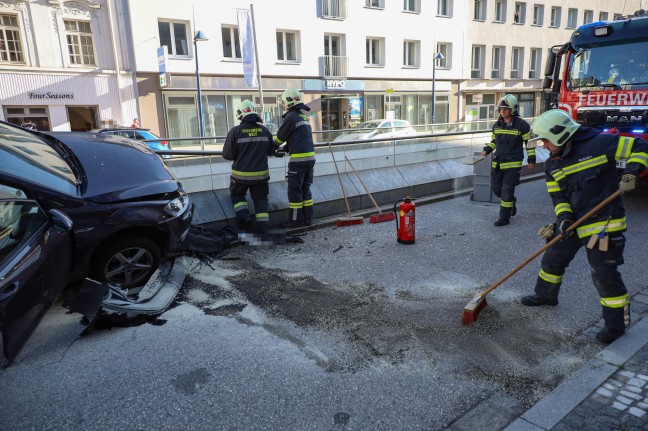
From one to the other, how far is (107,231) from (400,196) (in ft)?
19.4

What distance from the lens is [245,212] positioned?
664 centimetres

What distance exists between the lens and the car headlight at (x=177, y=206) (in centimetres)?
477

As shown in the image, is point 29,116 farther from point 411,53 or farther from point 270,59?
point 411,53

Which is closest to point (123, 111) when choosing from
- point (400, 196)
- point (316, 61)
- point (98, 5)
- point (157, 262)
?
point (98, 5)

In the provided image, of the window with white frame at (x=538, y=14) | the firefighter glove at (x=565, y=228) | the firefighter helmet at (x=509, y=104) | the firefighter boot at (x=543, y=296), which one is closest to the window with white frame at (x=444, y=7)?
the window with white frame at (x=538, y=14)

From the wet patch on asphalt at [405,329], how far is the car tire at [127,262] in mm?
476

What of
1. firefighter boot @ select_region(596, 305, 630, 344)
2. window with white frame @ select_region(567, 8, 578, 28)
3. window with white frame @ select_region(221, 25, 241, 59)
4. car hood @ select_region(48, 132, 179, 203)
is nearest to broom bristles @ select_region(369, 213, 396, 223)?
car hood @ select_region(48, 132, 179, 203)

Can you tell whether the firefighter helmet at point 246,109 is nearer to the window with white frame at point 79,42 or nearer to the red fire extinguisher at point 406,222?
the red fire extinguisher at point 406,222

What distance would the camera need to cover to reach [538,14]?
34.1 m

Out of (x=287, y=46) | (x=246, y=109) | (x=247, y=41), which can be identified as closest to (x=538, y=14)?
(x=287, y=46)

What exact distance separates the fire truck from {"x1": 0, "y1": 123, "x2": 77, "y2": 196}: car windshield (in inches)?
318

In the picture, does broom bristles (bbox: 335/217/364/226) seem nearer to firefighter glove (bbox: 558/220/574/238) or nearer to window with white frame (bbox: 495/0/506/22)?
firefighter glove (bbox: 558/220/574/238)

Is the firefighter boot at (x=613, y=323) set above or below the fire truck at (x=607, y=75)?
below

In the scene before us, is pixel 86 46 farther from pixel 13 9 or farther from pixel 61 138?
pixel 61 138
